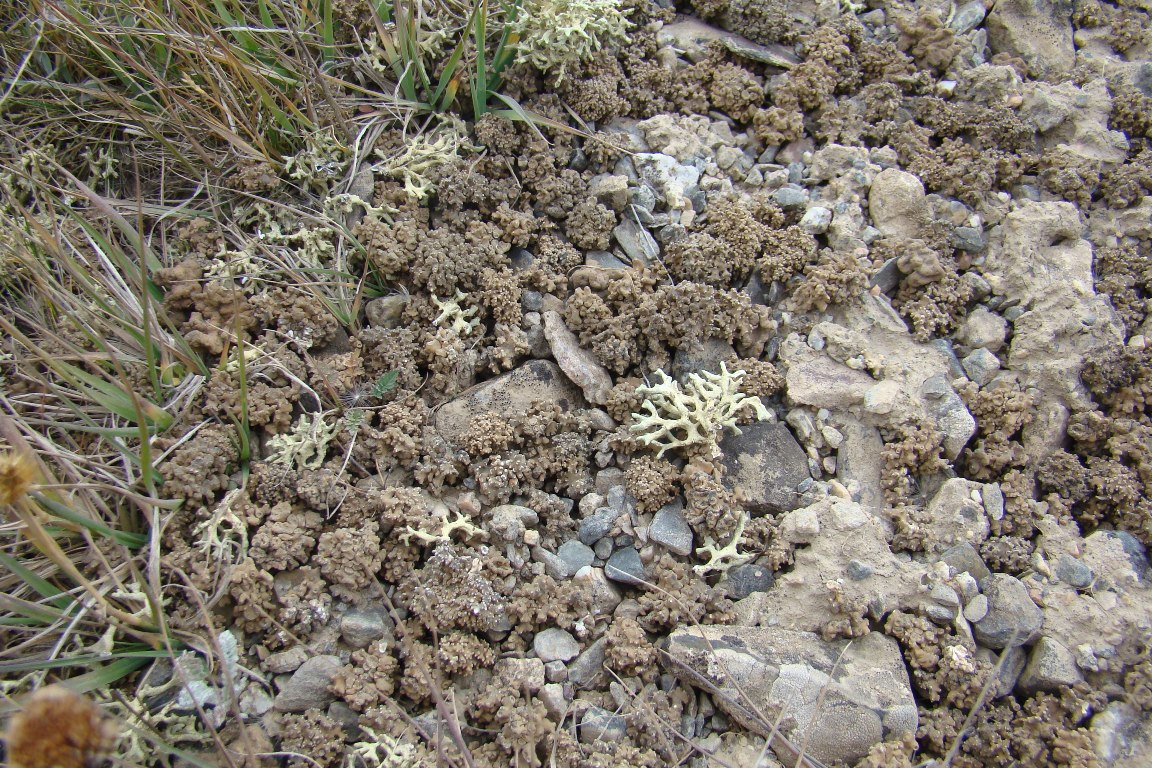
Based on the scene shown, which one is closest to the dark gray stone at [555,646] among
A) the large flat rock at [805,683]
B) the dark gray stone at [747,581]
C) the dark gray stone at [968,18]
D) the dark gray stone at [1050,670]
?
the large flat rock at [805,683]

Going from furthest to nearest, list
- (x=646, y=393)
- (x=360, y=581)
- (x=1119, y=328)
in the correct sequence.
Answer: (x=1119, y=328) < (x=646, y=393) < (x=360, y=581)

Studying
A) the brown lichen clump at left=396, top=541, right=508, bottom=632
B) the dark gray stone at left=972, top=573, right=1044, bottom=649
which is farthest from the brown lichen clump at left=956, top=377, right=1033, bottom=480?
the brown lichen clump at left=396, top=541, right=508, bottom=632

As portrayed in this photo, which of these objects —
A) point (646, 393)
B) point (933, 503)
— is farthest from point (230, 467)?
point (933, 503)

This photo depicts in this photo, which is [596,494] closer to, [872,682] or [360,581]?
[360,581]

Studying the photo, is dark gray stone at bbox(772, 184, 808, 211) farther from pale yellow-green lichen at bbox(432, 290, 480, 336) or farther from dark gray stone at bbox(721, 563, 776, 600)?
dark gray stone at bbox(721, 563, 776, 600)

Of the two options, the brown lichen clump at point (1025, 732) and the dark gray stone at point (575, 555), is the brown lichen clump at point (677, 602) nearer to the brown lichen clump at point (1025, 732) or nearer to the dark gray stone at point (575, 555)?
the dark gray stone at point (575, 555)
